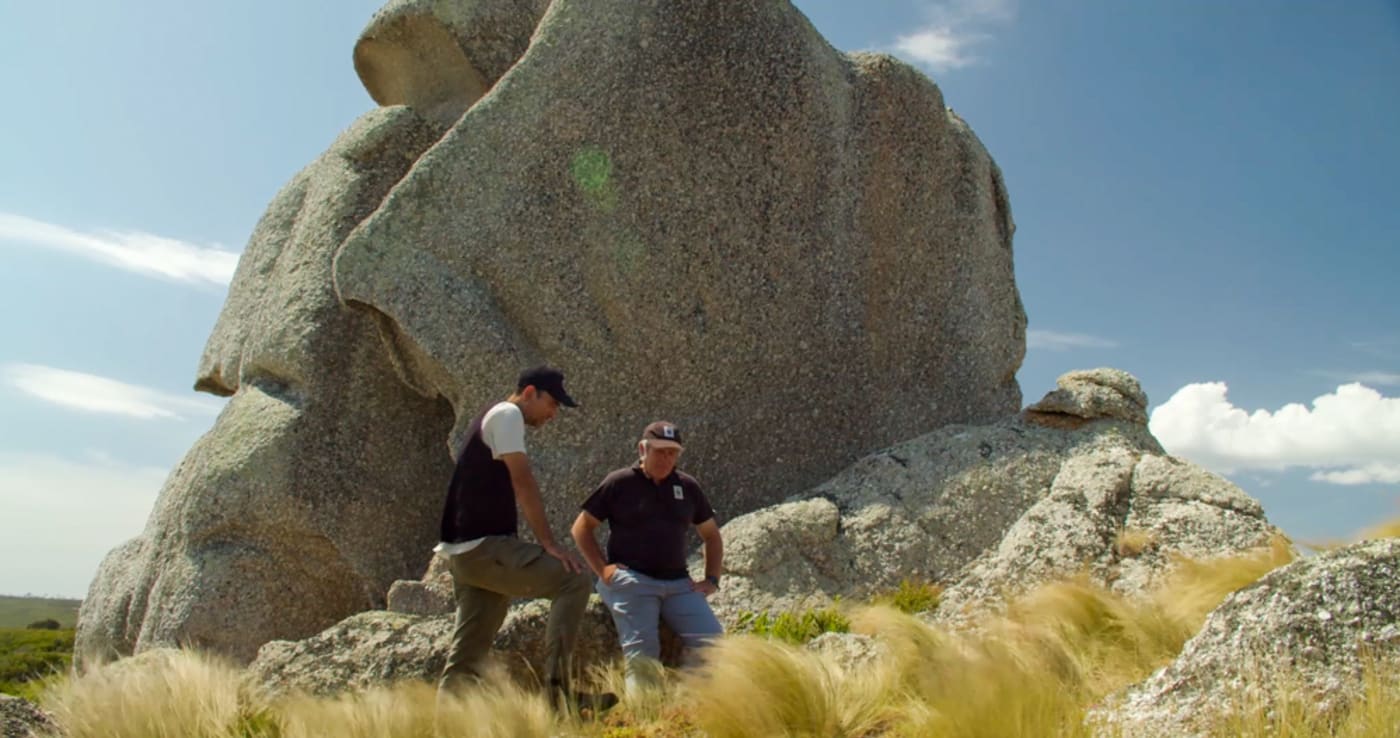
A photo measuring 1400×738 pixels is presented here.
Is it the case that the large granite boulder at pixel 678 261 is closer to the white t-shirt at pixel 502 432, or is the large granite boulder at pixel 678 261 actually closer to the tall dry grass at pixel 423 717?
the white t-shirt at pixel 502 432

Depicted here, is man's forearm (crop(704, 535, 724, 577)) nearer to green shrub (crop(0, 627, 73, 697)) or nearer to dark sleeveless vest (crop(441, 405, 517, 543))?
dark sleeveless vest (crop(441, 405, 517, 543))

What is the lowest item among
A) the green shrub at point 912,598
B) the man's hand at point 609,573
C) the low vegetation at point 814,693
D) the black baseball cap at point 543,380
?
the low vegetation at point 814,693

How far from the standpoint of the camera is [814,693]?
17.6 ft

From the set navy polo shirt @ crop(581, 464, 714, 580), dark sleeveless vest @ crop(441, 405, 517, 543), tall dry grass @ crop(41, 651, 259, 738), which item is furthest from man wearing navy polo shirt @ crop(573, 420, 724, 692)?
tall dry grass @ crop(41, 651, 259, 738)

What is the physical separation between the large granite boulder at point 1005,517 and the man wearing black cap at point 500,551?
101 inches

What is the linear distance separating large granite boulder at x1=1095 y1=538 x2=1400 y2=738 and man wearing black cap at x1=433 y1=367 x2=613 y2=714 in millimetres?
3195

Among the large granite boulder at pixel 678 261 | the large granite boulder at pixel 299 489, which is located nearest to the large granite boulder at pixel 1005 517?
the large granite boulder at pixel 678 261

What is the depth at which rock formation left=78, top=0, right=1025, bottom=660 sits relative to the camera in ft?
36.7

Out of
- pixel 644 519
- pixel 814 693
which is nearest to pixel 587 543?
pixel 644 519

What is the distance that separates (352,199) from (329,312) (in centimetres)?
157

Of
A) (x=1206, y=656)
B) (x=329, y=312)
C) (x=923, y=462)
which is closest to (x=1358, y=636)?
(x=1206, y=656)

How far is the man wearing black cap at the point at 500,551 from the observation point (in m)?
6.42

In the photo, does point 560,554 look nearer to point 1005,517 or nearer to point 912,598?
point 912,598

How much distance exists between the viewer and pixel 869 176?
1288cm
